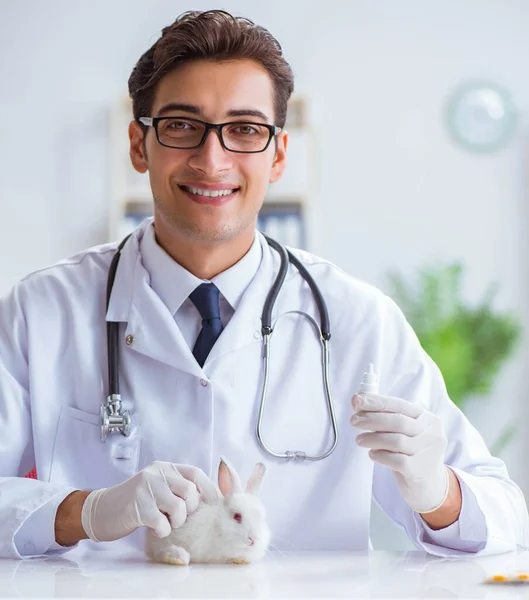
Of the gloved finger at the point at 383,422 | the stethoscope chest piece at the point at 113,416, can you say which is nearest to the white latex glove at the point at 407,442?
the gloved finger at the point at 383,422

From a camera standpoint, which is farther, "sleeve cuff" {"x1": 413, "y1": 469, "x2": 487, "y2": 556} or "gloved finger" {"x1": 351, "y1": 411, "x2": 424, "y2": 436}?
"sleeve cuff" {"x1": 413, "y1": 469, "x2": 487, "y2": 556}

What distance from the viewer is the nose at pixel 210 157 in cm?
177

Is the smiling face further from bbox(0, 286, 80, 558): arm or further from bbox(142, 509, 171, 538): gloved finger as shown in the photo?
bbox(142, 509, 171, 538): gloved finger

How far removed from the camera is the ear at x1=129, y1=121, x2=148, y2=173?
1946 millimetres

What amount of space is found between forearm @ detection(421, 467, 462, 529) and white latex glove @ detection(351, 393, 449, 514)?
0.09 ft

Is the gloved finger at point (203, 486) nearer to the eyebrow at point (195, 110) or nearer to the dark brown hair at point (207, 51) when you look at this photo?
the eyebrow at point (195, 110)

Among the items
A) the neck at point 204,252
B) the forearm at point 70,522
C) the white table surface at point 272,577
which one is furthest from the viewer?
the neck at point 204,252

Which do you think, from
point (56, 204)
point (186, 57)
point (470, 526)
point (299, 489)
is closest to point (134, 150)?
point (186, 57)

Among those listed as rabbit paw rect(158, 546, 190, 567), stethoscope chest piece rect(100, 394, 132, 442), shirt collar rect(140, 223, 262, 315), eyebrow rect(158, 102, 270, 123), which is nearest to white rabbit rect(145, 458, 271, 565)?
rabbit paw rect(158, 546, 190, 567)

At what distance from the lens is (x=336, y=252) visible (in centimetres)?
440

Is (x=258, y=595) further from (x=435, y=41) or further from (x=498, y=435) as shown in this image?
(x=435, y=41)

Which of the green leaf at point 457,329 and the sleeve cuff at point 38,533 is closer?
the sleeve cuff at point 38,533

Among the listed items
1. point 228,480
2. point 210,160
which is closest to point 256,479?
point 228,480

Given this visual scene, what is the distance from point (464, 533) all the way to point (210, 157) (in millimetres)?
877
